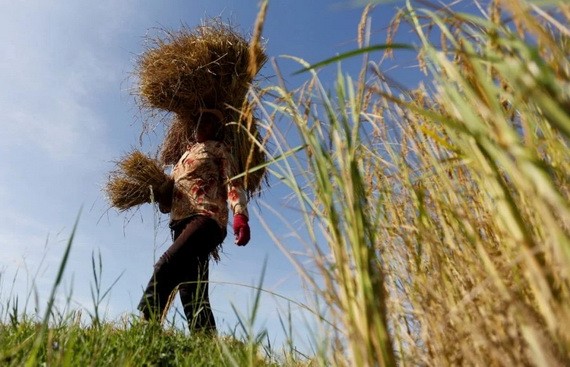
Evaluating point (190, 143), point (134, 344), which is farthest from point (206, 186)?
point (134, 344)

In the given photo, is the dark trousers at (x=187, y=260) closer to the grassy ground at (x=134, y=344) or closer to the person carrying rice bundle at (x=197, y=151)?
the person carrying rice bundle at (x=197, y=151)

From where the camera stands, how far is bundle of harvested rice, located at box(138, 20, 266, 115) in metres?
3.33

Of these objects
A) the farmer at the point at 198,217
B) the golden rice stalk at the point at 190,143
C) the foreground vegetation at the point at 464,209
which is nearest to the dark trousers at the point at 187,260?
the farmer at the point at 198,217

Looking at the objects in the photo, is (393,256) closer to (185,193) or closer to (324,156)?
(324,156)

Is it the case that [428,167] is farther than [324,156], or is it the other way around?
[428,167]

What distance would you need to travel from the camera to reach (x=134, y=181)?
3.37 meters

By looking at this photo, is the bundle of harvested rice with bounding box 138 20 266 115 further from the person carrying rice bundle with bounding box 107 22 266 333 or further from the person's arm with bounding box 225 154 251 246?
the person's arm with bounding box 225 154 251 246

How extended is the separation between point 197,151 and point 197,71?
588 millimetres

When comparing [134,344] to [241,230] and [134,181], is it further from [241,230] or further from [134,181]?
[134,181]

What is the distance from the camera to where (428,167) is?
1.09 meters

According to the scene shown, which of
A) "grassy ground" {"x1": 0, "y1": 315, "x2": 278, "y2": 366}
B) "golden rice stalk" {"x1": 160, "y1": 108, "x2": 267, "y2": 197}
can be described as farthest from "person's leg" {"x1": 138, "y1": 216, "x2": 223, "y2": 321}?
"grassy ground" {"x1": 0, "y1": 315, "x2": 278, "y2": 366}

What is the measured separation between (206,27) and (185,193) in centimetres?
124

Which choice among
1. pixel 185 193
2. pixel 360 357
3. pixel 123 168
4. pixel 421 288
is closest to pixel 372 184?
pixel 421 288

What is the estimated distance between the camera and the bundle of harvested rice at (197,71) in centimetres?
333
